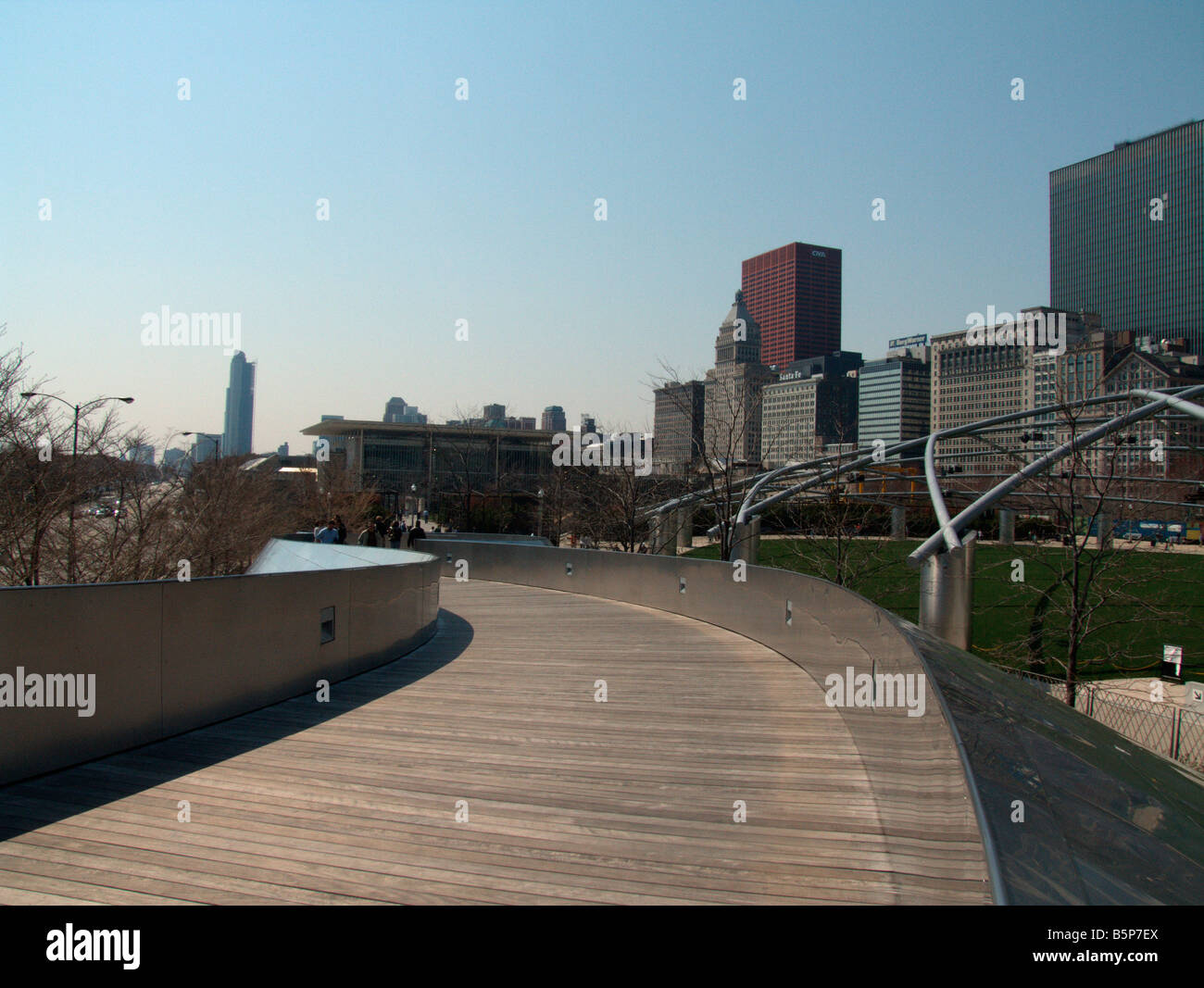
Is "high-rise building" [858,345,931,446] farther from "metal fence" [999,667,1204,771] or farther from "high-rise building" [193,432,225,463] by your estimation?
"metal fence" [999,667,1204,771]

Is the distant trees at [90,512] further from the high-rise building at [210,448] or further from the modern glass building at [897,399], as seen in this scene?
the modern glass building at [897,399]

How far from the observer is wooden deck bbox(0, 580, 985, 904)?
4227 millimetres

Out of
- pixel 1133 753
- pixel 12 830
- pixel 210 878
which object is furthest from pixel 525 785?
pixel 1133 753

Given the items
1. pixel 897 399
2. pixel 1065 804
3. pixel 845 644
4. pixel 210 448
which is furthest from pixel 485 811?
pixel 897 399

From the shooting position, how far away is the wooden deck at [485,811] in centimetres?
423

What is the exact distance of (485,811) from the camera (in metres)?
5.36

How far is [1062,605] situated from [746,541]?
7.02m

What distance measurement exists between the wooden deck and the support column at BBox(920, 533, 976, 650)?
12.0ft

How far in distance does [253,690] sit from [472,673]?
286 cm

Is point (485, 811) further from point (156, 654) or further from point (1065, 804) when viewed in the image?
point (1065, 804)

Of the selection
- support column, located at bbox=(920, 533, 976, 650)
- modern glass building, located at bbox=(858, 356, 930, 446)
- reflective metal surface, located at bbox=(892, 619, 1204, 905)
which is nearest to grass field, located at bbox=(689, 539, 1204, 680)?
support column, located at bbox=(920, 533, 976, 650)
